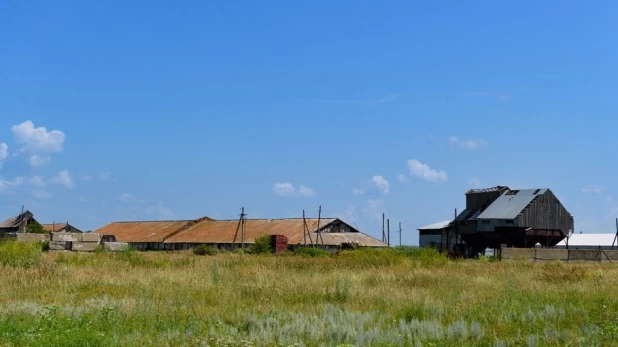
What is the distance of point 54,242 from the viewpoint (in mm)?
37281

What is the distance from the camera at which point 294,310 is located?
47.1ft

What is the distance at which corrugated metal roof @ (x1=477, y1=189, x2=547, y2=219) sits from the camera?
67000 mm

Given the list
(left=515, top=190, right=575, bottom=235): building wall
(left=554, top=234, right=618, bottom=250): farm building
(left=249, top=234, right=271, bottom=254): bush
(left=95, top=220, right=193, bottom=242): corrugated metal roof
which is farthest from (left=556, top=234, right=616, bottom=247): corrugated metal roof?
(left=95, top=220, right=193, bottom=242): corrugated metal roof

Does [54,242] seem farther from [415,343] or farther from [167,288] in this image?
[415,343]

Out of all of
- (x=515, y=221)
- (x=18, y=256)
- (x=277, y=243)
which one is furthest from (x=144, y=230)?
(x=18, y=256)

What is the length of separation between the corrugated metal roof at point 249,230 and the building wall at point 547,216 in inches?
855

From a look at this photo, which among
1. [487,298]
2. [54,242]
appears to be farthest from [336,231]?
[487,298]

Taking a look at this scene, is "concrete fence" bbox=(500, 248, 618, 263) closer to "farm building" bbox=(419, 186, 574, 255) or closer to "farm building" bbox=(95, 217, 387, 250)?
"farm building" bbox=(419, 186, 574, 255)

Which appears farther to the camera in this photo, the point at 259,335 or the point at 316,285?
the point at 316,285

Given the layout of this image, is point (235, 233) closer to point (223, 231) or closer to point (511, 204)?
point (223, 231)

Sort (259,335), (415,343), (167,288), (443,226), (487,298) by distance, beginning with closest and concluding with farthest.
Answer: (415,343) < (259,335) < (487,298) < (167,288) < (443,226)

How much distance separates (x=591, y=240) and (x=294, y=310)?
8336cm

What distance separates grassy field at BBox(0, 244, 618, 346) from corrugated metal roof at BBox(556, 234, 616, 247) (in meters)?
68.7

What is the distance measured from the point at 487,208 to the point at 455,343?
62.5m
